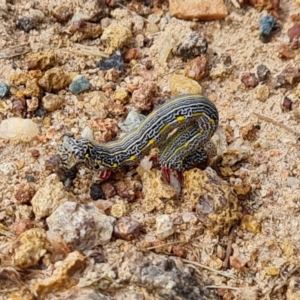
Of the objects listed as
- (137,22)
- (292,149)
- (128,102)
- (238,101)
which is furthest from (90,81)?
(292,149)

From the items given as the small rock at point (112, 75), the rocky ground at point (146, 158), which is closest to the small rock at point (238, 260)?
the rocky ground at point (146, 158)

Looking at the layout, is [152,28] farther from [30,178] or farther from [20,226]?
[20,226]

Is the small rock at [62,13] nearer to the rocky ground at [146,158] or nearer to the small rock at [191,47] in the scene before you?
the rocky ground at [146,158]

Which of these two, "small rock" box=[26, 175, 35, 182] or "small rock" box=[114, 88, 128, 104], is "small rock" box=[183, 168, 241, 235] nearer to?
"small rock" box=[114, 88, 128, 104]

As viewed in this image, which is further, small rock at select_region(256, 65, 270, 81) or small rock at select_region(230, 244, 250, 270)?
small rock at select_region(256, 65, 270, 81)

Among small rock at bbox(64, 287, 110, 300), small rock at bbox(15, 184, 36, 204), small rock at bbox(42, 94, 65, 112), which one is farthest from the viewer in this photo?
small rock at bbox(42, 94, 65, 112)

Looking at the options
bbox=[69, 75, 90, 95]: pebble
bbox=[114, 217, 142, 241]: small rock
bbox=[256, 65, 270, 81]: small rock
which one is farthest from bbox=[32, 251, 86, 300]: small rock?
bbox=[256, 65, 270, 81]: small rock
